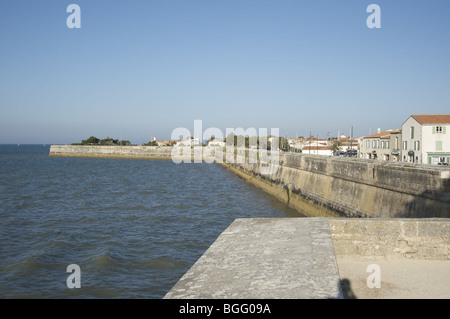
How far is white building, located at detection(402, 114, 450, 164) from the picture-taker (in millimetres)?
34250

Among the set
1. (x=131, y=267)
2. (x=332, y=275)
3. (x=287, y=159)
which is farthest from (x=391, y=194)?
(x=287, y=159)

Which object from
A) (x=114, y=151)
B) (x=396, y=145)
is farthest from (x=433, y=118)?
(x=114, y=151)

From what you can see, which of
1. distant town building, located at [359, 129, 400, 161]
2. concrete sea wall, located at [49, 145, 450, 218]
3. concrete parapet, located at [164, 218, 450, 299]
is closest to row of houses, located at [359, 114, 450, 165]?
distant town building, located at [359, 129, 400, 161]

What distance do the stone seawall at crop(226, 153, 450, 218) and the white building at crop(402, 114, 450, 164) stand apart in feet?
50.6

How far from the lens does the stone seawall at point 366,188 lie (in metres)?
10.8

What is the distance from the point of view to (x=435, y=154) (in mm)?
34156

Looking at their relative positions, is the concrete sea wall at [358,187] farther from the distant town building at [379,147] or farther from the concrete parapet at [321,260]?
the distant town building at [379,147]

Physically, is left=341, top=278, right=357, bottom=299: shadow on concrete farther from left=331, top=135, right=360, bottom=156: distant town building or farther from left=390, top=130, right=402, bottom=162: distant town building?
left=331, top=135, right=360, bottom=156: distant town building

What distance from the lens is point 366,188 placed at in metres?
15.0

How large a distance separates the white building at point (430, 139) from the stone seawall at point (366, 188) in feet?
50.6

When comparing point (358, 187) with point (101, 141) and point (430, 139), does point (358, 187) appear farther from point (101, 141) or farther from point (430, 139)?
point (101, 141)

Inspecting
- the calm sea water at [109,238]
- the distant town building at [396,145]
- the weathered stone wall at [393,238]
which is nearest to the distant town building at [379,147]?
the distant town building at [396,145]

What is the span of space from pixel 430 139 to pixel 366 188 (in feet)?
79.1
